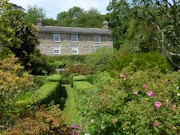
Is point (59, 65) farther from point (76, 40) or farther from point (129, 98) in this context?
point (129, 98)

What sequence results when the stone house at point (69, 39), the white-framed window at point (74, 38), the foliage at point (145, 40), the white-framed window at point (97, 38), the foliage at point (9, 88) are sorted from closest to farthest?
the foliage at point (9, 88), the foliage at point (145, 40), the stone house at point (69, 39), the white-framed window at point (74, 38), the white-framed window at point (97, 38)

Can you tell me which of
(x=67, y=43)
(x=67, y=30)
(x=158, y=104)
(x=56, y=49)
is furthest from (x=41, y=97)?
(x=67, y=30)

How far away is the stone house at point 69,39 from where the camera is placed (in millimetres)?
35125

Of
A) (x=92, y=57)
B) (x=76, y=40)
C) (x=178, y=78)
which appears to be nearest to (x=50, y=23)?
(x=76, y=40)

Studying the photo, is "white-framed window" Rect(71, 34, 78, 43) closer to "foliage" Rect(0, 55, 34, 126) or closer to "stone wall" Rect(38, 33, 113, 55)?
"stone wall" Rect(38, 33, 113, 55)

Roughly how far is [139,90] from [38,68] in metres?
14.6

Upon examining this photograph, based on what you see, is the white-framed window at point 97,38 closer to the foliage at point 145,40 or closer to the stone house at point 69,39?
the stone house at point 69,39

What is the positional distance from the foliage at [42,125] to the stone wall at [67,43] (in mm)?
31040

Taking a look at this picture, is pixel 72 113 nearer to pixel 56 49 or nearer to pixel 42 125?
pixel 42 125

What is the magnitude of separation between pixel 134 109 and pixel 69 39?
33167 millimetres

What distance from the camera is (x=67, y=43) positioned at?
36250 mm

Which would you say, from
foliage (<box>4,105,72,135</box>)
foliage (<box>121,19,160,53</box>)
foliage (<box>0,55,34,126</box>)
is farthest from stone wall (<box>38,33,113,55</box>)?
foliage (<box>4,105,72,135</box>)

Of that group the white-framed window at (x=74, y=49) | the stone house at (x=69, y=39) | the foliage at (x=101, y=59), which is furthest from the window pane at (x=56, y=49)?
the foliage at (x=101, y=59)

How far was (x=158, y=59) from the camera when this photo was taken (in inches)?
456
